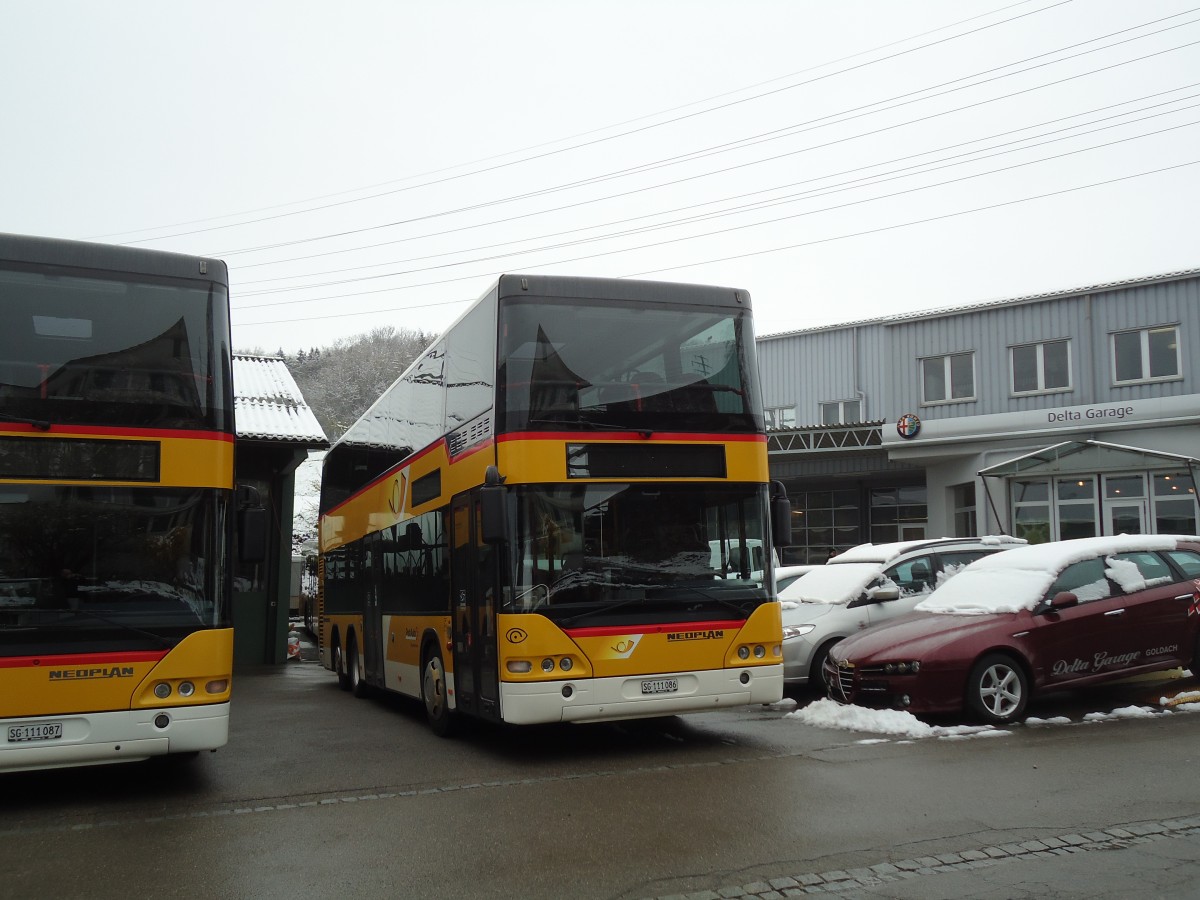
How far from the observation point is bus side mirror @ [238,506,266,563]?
357 inches

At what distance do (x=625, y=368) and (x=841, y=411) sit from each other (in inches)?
1191

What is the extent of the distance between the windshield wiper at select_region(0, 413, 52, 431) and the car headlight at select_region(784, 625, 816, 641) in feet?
28.3

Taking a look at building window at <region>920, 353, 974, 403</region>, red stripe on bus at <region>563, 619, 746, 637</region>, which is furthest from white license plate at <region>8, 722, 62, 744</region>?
building window at <region>920, 353, 974, 403</region>

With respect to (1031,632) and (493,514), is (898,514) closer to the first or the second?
(1031,632)

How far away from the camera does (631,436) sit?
10.1m

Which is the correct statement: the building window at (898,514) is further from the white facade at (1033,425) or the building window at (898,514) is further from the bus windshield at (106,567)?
the bus windshield at (106,567)

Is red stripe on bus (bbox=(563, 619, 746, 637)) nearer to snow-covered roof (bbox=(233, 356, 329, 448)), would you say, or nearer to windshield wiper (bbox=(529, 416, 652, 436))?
windshield wiper (bbox=(529, 416, 652, 436))

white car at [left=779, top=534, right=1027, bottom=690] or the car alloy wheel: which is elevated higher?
white car at [left=779, top=534, right=1027, bottom=690]

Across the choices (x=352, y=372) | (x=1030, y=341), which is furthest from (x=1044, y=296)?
(x=352, y=372)

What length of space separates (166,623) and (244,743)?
385 cm

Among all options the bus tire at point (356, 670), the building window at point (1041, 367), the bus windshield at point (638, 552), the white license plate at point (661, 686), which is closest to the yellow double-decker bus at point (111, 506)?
the bus windshield at point (638, 552)

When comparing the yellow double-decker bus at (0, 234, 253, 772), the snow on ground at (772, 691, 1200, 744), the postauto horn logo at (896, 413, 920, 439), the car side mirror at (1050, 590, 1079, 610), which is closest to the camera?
the yellow double-decker bus at (0, 234, 253, 772)

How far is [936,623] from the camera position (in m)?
11.4

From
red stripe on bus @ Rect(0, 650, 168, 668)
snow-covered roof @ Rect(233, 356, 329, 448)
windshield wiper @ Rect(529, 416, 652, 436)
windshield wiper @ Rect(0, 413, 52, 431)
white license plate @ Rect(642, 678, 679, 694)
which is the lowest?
white license plate @ Rect(642, 678, 679, 694)
